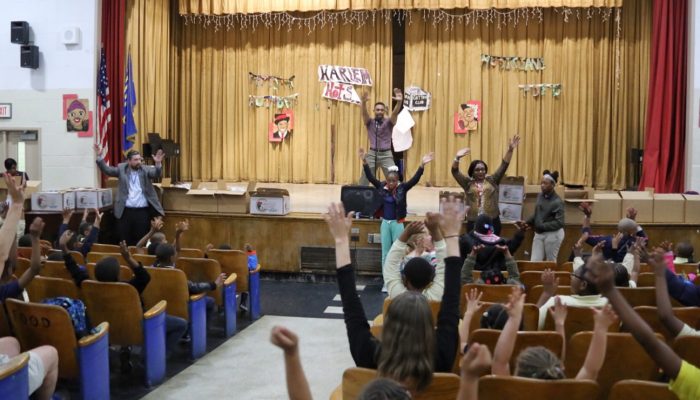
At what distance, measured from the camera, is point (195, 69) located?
55.0 ft

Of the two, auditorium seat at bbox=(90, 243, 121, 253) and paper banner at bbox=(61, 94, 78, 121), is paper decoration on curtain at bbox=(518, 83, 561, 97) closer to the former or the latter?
paper banner at bbox=(61, 94, 78, 121)

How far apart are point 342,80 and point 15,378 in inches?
508

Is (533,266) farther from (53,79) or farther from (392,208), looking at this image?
(53,79)

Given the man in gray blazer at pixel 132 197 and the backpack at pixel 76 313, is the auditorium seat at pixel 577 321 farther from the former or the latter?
the man in gray blazer at pixel 132 197

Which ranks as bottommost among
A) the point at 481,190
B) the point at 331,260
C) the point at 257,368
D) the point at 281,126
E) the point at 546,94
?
the point at 257,368

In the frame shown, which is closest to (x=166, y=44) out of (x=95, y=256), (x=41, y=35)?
(x=41, y=35)

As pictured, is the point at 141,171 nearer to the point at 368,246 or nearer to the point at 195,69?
the point at 368,246

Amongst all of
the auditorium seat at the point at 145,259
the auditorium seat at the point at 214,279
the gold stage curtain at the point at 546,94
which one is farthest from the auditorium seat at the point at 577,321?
the gold stage curtain at the point at 546,94

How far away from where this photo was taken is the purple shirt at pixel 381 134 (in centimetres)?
1148

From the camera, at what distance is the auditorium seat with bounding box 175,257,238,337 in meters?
7.00

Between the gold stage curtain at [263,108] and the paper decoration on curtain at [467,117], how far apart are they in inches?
60.7

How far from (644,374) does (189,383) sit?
10.8 ft

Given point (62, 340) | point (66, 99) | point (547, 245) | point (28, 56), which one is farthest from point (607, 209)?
point (28, 56)

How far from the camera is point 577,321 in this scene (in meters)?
4.66
